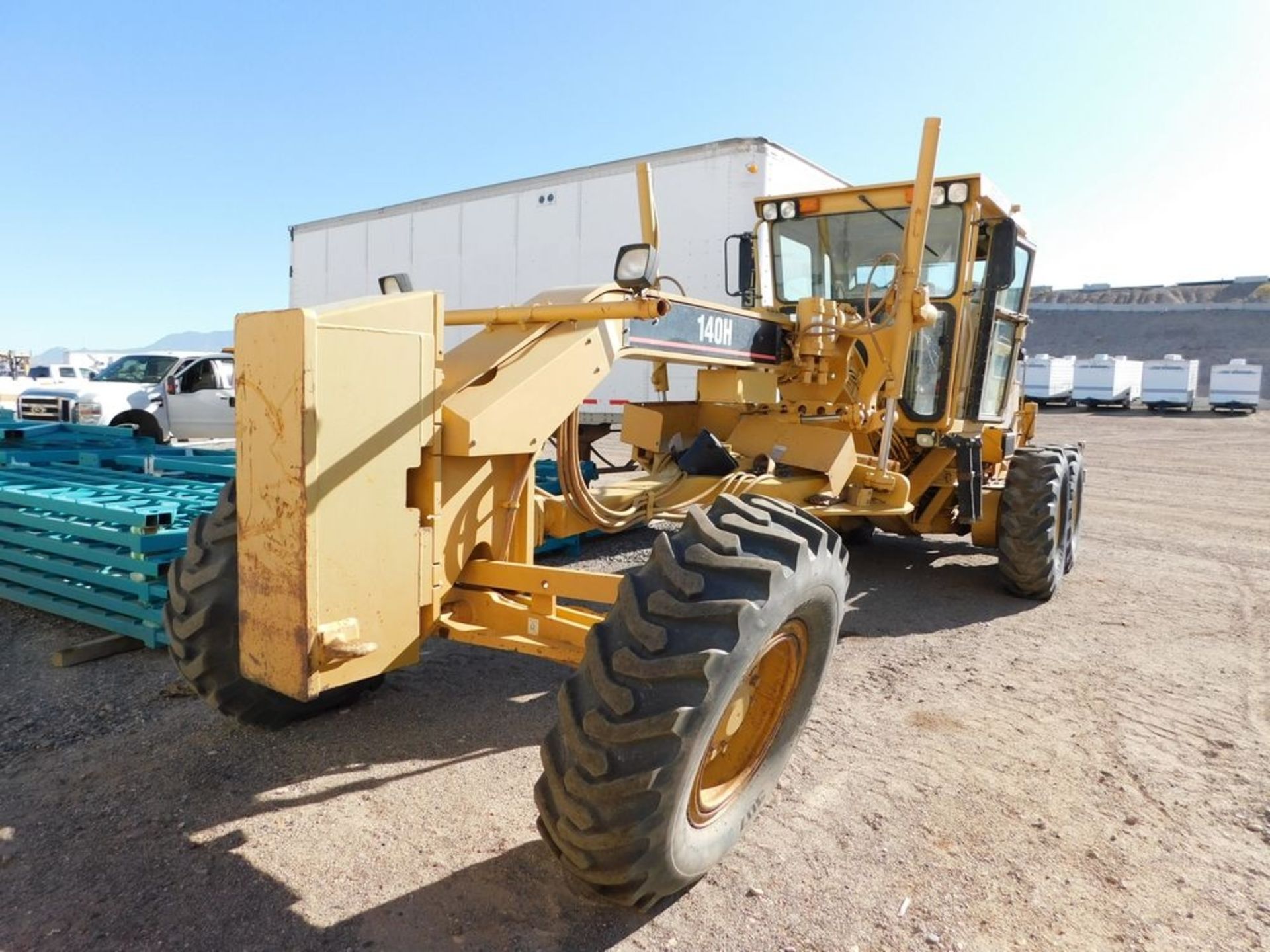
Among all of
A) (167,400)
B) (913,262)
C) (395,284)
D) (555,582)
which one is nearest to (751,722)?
(555,582)

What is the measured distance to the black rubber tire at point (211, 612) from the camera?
3207 mm

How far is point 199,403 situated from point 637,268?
38.9ft

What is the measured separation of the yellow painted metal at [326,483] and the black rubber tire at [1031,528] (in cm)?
487

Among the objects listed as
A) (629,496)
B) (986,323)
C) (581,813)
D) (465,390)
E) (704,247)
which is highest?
(704,247)

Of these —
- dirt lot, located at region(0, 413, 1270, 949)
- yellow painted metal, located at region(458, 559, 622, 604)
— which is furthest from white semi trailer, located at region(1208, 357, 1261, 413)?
yellow painted metal, located at region(458, 559, 622, 604)

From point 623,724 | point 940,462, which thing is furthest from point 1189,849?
point 940,462

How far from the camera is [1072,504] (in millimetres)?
7184

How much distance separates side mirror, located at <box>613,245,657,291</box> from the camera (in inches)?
122

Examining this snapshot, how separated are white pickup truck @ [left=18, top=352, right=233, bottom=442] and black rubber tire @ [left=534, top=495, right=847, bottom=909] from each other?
38.4 feet

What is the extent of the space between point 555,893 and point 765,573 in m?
1.19

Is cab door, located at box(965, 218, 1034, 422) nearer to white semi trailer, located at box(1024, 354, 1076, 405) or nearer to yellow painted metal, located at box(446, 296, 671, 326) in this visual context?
yellow painted metal, located at box(446, 296, 671, 326)

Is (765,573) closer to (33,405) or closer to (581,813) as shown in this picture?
(581,813)

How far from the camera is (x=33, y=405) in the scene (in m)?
12.4

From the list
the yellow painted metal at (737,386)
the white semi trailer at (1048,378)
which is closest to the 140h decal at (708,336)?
the yellow painted metal at (737,386)
